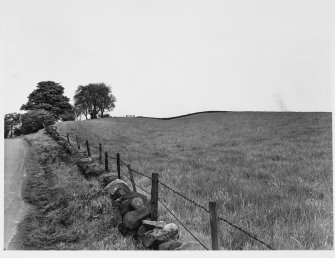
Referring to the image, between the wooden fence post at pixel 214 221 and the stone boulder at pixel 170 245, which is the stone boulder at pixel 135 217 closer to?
the stone boulder at pixel 170 245

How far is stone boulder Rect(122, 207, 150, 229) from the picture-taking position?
5141mm

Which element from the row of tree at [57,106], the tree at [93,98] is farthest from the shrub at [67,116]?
the tree at [93,98]

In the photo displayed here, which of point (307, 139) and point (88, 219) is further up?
point (307, 139)

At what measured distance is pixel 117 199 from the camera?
6277 mm

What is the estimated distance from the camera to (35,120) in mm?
34031

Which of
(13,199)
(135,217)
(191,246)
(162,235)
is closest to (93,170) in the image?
(13,199)

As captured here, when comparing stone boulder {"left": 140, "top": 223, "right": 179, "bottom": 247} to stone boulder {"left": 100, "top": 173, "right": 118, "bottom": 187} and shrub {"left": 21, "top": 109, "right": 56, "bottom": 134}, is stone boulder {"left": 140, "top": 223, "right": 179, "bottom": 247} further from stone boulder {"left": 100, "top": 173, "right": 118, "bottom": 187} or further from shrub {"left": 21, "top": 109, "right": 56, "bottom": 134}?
shrub {"left": 21, "top": 109, "right": 56, "bottom": 134}

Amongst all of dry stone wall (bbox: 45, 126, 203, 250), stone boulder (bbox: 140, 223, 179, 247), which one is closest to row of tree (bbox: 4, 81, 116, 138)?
dry stone wall (bbox: 45, 126, 203, 250)

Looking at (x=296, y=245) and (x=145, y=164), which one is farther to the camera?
(x=145, y=164)

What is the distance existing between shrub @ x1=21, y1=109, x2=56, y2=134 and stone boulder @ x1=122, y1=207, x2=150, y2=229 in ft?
103

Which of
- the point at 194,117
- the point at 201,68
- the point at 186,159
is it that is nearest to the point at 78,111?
the point at 194,117

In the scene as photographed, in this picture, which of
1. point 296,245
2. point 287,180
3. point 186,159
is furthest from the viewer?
point 186,159

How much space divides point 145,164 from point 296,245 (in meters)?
6.93
